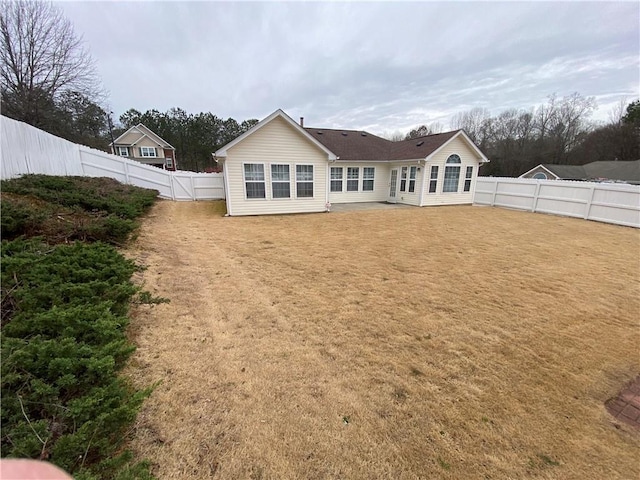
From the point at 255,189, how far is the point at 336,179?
5859mm

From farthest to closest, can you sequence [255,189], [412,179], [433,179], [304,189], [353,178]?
[353,178] → [412,179] → [433,179] → [304,189] → [255,189]

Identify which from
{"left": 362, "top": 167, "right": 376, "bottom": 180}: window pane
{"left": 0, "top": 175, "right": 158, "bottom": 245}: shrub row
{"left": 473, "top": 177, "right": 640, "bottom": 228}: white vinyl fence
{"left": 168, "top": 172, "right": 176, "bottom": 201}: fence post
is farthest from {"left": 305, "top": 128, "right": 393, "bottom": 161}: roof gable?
{"left": 0, "top": 175, "right": 158, "bottom": 245}: shrub row

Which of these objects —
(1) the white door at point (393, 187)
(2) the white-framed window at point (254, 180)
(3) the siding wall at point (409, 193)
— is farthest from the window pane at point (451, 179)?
(2) the white-framed window at point (254, 180)

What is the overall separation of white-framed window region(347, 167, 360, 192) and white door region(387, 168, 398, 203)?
2.36m

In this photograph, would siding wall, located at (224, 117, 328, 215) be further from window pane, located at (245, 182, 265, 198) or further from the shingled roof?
the shingled roof

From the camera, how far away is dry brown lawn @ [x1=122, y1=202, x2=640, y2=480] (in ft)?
6.40

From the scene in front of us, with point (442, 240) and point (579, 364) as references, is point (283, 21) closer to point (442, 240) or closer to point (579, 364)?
point (442, 240)

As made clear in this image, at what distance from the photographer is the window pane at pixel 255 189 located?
38.3 feet

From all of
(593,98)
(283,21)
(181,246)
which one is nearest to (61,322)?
(181,246)

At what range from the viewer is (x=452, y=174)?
1586 centimetres

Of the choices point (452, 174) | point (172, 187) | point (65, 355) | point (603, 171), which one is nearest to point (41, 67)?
point (172, 187)

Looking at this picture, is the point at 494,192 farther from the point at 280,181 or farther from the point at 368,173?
the point at 280,181

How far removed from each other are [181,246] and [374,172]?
1291 cm

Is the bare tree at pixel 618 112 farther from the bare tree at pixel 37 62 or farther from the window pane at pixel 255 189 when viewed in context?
the bare tree at pixel 37 62
